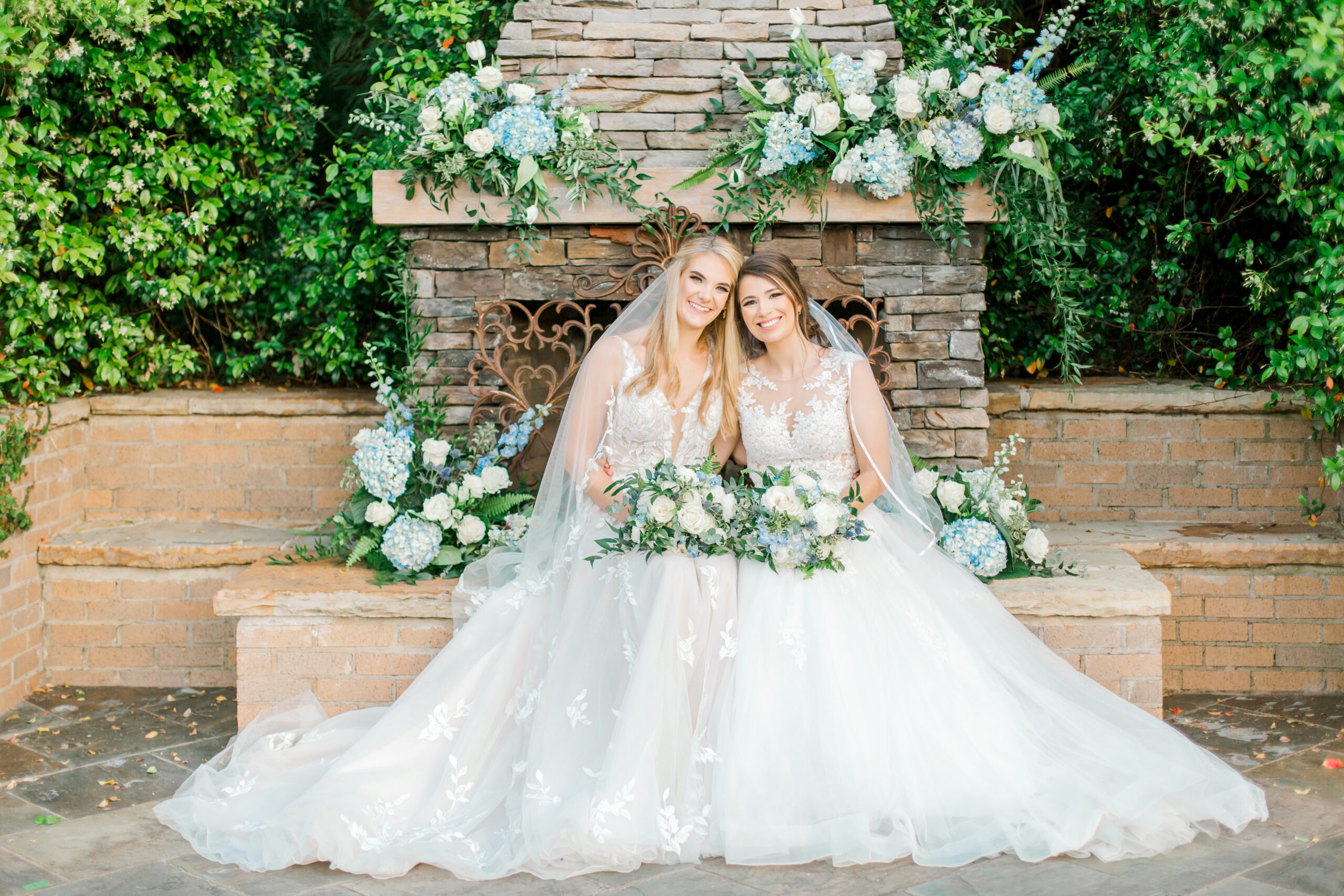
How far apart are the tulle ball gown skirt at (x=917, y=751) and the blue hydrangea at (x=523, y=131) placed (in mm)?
1590

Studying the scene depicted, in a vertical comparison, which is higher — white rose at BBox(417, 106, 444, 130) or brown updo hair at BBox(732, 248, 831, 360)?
white rose at BBox(417, 106, 444, 130)

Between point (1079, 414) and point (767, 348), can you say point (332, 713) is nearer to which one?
point (767, 348)

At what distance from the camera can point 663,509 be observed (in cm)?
333

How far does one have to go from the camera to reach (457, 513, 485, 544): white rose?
3.98 m

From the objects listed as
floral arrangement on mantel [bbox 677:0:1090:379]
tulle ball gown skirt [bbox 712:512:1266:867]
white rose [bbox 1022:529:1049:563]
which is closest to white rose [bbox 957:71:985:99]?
floral arrangement on mantel [bbox 677:0:1090:379]

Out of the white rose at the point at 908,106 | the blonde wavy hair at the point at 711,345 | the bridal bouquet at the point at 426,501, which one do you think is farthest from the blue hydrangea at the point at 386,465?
the white rose at the point at 908,106

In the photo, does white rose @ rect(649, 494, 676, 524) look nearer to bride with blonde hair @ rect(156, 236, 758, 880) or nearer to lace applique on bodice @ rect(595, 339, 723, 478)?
bride with blonde hair @ rect(156, 236, 758, 880)

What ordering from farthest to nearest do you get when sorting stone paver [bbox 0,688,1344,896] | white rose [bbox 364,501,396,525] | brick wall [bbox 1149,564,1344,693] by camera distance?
brick wall [bbox 1149,564,1344,693]
white rose [bbox 364,501,396,525]
stone paver [bbox 0,688,1344,896]

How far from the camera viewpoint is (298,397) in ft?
16.4

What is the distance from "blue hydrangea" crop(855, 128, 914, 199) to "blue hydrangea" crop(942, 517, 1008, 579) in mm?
1162

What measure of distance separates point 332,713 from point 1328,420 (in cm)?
370

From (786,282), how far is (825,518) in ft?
2.69

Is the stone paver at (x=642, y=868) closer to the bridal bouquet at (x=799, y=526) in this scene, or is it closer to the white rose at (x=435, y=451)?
the bridal bouquet at (x=799, y=526)

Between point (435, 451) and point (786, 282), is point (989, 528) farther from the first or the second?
point (435, 451)
